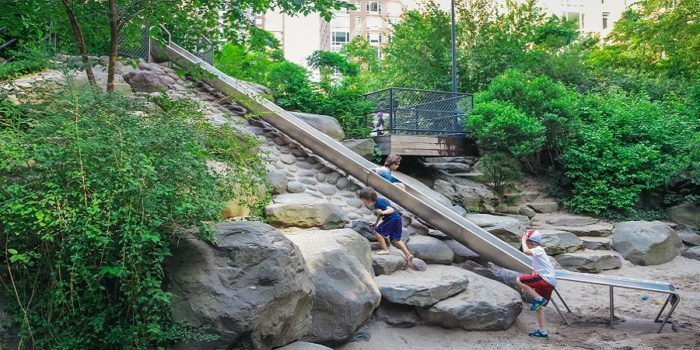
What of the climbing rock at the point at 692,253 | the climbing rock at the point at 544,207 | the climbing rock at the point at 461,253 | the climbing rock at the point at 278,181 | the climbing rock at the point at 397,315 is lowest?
the climbing rock at the point at 692,253

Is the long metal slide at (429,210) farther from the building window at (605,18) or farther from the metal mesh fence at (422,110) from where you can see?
the building window at (605,18)

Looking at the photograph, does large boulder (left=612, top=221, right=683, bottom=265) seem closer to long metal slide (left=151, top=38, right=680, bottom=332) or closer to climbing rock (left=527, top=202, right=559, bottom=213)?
long metal slide (left=151, top=38, right=680, bottom=332)

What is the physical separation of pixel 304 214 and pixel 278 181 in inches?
38.8

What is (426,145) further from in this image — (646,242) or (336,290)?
(336,290)

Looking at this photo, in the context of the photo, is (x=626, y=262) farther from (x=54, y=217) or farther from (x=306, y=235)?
(x=54, y=217)

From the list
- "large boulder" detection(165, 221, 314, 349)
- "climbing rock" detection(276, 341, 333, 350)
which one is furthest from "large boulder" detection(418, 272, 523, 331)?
"large boulder" detection(165, 221, 314, 349)

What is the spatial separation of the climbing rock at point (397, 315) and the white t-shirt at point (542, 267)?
1595 mm

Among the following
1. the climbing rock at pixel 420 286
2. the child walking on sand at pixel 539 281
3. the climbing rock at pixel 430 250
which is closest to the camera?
the climbing rock at pixel 420 286

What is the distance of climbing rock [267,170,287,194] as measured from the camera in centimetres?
713

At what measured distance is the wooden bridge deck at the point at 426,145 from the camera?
33.9 feet

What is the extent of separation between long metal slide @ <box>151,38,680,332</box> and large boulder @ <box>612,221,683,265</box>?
1657 millimetres

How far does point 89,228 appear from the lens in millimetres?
3230

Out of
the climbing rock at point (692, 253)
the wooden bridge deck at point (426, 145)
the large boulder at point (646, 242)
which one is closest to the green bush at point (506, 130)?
the wooden bridge deck at point (426, 145)

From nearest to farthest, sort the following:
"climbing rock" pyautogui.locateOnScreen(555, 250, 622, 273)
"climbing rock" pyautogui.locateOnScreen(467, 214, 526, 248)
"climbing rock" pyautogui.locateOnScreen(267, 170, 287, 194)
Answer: "climbing rock" pyautogui.locateOnScreen(267, 170, 287, 194), "climbing rock" pyautogui.locateOnScreen(467, 214, 526, 248), "climbing rock" pyautogui.locateOnScreen(555, 250, 622, 273)
